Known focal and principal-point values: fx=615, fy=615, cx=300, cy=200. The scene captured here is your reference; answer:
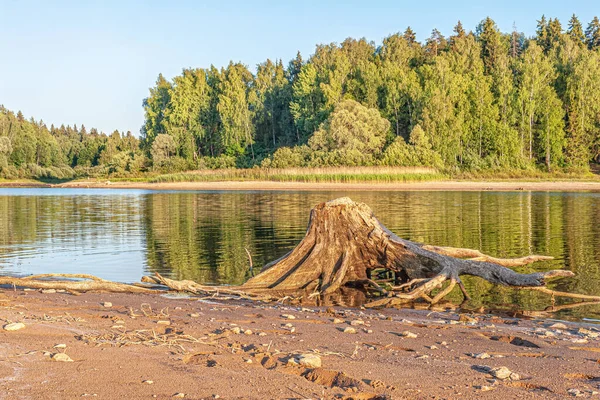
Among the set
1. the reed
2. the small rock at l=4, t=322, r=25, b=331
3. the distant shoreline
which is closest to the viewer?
the small rock at l=4, t=322, r=25, b=331

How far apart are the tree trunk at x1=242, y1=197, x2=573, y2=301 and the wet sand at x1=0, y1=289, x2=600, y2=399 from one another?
3.13 metres

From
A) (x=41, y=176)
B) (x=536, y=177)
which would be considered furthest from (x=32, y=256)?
(x=41, y=176)

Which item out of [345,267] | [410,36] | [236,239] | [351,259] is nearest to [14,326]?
[345,267]

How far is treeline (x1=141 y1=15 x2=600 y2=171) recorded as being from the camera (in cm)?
9019

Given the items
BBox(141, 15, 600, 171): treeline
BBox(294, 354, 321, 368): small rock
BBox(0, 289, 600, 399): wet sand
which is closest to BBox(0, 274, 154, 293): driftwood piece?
BBox(0, 289, 600, 399): wet sand

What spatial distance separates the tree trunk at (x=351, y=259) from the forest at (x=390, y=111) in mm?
69112

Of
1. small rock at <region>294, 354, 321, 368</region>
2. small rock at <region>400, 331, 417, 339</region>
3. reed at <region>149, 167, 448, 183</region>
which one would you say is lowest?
small rock at <region>400, 331, 417, 339</region>

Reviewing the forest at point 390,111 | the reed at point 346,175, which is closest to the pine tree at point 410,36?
the forest at point 390,111

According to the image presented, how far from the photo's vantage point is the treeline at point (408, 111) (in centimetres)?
9019

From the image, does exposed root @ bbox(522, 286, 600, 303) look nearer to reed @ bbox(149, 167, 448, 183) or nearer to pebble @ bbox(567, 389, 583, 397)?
pebble @ bbox(567, 389, 583, 397)

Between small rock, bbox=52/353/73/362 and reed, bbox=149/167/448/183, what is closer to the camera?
small rock, bbox=52/353/73/362

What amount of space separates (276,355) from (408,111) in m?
94.3

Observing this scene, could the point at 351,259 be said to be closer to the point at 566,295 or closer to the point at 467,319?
the point at 467,319

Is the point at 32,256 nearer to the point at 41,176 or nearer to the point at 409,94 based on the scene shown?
the point at 409,94
